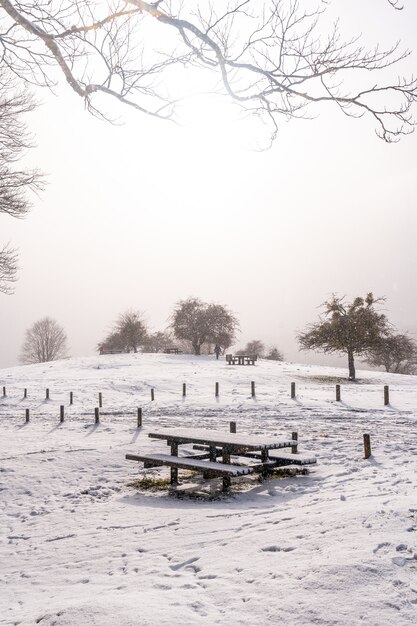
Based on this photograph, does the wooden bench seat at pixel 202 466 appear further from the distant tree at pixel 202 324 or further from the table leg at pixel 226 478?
the distant tree at pixel 202 324

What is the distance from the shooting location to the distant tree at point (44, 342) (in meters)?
87.1

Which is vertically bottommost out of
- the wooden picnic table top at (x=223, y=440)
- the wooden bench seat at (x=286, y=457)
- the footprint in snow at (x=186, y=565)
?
the footprint in snow at (x=186, y=565)

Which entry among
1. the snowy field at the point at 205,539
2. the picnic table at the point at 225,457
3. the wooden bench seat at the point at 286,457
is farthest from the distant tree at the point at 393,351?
the picnic table at the point at 225,457

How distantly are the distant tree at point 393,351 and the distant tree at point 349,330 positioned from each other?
1.26m

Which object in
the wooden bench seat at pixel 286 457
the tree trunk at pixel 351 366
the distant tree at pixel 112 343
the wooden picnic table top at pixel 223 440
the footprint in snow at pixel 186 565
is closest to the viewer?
the footprint in snow at pixel 186 565

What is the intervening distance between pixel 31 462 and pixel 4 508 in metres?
2.72

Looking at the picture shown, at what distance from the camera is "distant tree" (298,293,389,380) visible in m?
41.2

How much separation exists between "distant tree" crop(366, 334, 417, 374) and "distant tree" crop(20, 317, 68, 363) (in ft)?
158

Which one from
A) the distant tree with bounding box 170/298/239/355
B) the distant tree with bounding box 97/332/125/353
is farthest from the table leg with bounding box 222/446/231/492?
the distant tree with bounding box 97/332/125/353

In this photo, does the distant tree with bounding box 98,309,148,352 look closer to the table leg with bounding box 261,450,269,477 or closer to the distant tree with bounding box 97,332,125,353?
the distant tree with bounding box 97,332,125,353

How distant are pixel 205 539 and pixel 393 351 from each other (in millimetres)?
54964

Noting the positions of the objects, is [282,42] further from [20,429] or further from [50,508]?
[20,429]

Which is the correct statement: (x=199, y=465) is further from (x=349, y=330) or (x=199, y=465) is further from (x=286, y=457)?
(x=349, y=330)

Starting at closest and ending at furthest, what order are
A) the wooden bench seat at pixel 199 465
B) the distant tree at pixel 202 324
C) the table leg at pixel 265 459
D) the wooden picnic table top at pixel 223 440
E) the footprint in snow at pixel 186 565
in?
1. the footprint in snow at pixel 186 565
2. the wooden bench seat at pixel 199 465
3. the wooden picnic table top at pixel 223 440
4. the table leg at pixel 265 459
5. the distant tree at pixel 202 324
